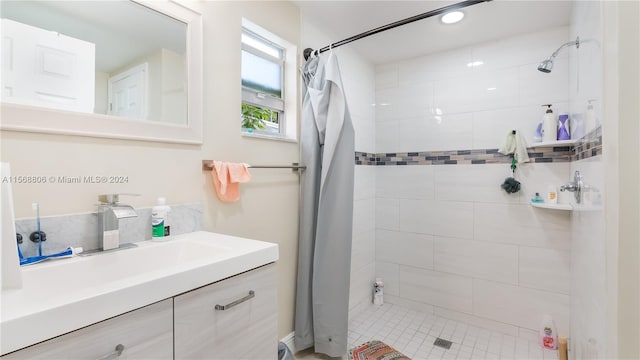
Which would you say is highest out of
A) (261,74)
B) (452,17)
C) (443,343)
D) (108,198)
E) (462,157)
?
(452,17)

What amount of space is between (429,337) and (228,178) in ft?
6.21

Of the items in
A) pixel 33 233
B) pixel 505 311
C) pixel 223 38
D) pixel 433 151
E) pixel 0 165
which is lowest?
pixel 505 311

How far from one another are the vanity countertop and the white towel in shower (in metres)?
2.01

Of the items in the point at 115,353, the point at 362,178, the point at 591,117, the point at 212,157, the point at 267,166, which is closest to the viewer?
the point at 115,353

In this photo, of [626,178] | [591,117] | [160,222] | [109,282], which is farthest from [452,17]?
[109,282]

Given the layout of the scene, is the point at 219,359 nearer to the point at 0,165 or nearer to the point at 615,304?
the point at 0,165

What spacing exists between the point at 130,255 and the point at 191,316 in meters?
0.42

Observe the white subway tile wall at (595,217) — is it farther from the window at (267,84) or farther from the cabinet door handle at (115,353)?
the window at (267,84)

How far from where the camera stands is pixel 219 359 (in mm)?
899

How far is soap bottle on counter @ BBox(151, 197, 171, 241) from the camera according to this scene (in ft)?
3.92

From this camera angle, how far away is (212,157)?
148 centimetres

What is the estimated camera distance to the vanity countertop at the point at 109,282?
577 millimetres

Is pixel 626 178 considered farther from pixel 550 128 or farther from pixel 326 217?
pixel 550 128

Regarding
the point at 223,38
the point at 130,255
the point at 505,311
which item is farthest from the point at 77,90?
the point at 505,311
